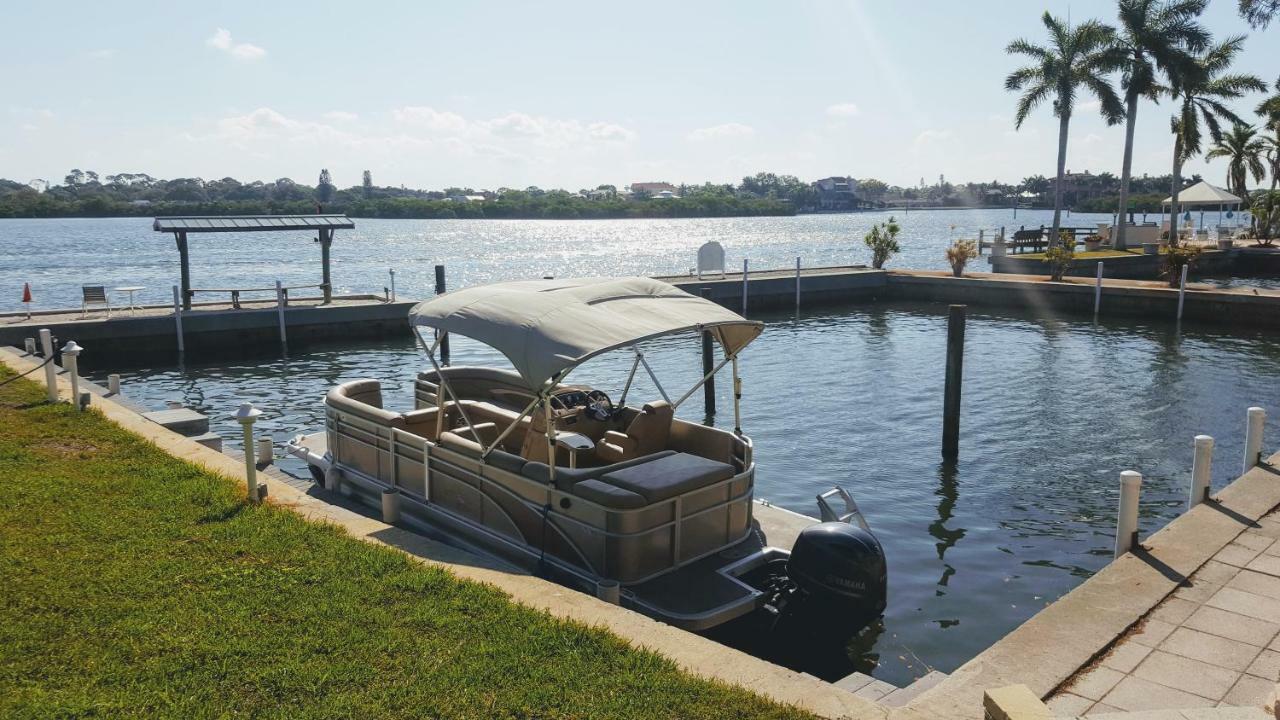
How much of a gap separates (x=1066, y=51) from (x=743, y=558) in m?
47.5

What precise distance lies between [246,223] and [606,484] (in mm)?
23698

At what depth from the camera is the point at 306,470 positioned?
14750mm

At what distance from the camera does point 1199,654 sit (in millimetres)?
6629

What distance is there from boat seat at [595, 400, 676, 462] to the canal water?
2.48 m

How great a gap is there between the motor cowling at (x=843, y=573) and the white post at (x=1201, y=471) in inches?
187

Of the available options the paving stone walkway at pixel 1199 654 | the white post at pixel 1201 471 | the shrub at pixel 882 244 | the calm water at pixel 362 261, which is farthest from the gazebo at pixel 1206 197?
the paving stone walkway at pixel 1199 654

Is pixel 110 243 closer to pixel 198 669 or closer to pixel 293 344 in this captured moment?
pixel 293 344

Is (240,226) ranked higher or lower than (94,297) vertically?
higher

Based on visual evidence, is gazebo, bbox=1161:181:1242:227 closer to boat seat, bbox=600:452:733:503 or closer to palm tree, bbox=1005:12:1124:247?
palm tree, bbox=1005:12:1124:247

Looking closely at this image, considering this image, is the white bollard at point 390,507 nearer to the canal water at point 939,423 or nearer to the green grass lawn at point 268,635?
the green grass lawn at point 268,635

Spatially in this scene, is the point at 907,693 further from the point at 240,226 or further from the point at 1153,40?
the point at 1153,40

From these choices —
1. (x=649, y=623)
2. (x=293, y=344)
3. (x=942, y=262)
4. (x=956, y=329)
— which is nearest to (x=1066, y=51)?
(x=942, y=262)

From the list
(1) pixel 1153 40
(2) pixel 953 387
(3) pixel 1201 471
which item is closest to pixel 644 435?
(3) pixel 1201 471

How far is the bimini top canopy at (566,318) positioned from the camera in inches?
320
